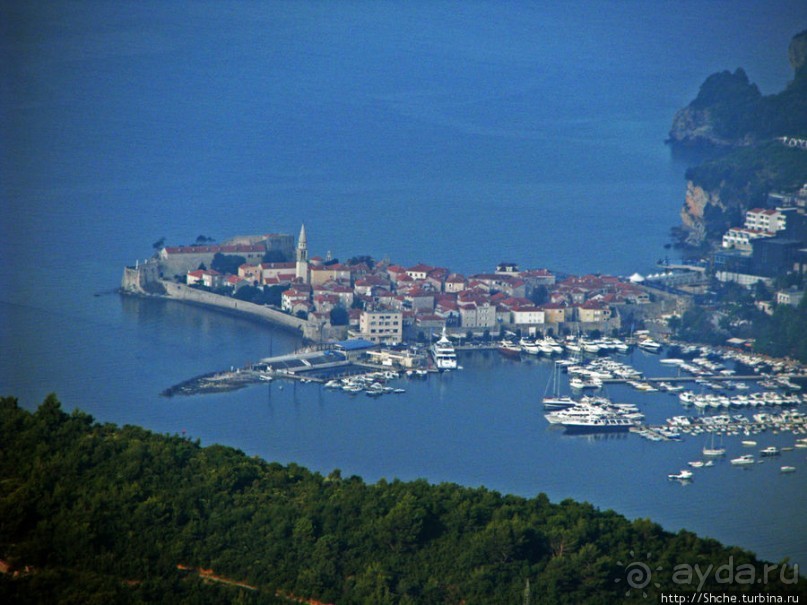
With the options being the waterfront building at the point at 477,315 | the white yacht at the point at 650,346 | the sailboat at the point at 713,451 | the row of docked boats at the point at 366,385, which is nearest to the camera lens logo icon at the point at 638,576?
the sailboat at the point at 713,451

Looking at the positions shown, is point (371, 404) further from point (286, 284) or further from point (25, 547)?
point (25, 547)

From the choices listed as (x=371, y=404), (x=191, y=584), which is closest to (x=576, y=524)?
(x=191, y=584)

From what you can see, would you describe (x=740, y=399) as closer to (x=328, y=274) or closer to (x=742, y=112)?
(x=328, y=274)

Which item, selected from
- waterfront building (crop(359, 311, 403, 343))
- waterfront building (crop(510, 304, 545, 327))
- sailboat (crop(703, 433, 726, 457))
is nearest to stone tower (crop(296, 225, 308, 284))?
waterfront building (crop(359, 311, 403, 343))

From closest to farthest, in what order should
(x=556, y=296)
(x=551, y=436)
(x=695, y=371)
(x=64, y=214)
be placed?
1. (x=551, y=436)
2. (x=695, y=371)
3. (x=556, y=296)
4. (x=64, y=214)

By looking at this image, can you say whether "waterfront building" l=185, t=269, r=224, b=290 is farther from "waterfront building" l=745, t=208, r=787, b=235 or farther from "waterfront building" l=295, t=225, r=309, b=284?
"waterfront building" l=745, t=208, r=787, b=235

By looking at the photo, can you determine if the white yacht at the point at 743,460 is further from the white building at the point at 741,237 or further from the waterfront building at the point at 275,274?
the white building at the point at 741,237
